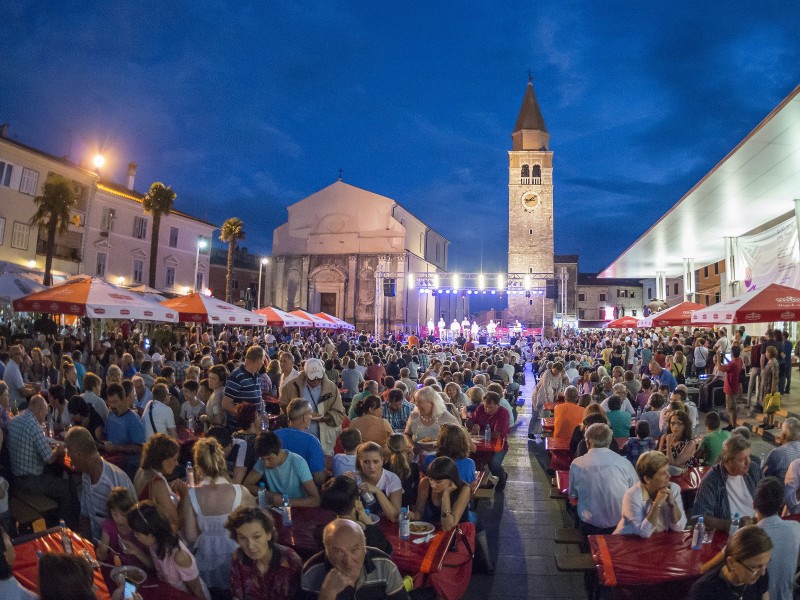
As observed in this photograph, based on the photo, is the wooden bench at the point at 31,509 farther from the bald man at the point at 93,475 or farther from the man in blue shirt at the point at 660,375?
the man in blue shirt at the point at 660,375

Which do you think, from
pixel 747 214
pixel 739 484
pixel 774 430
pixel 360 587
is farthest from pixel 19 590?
pixel 747 214

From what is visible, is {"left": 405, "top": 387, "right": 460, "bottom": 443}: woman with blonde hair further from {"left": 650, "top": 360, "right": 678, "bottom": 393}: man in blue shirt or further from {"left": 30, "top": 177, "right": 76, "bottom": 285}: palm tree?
{"left": 30, "top": 177, "right": 76, "bottom": 285}: palm tree

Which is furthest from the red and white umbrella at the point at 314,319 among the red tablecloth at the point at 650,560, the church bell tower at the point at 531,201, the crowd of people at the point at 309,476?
the church bell tower at the point at 531,201

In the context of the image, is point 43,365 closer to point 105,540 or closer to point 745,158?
point 105,540

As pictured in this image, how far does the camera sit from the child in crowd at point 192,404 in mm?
8391

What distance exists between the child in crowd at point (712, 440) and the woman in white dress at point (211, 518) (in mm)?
5338

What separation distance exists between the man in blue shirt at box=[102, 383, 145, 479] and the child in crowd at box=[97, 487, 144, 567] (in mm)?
2797

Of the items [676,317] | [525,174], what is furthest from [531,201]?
[676,317]

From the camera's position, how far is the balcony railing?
3084 centimetres

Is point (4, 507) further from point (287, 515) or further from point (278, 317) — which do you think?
point (278, 317)

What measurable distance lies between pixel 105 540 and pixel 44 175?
32997 millimetres

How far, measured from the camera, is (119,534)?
3752 millimetres

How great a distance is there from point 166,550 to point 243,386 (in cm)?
383

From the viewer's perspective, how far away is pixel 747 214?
19578mm
